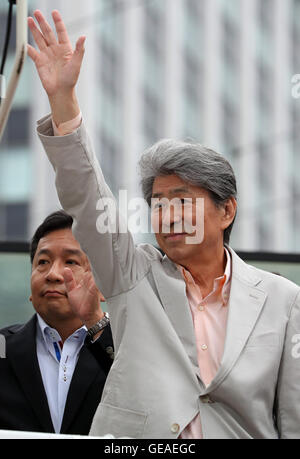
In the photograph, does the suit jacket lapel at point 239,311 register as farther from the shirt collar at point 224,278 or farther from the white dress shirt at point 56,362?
the white dress shirt at point 56,362

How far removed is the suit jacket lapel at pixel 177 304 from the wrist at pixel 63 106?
494mm

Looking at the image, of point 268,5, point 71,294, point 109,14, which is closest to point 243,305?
point 71,294

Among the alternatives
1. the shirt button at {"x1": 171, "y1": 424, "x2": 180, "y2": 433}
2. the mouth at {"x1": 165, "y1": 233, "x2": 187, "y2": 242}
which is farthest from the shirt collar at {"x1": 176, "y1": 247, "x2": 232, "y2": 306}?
the shirt button at {"x1": 171, "y1": 424, "x2": 180, "y2": 433}

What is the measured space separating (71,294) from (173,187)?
1.71 ft

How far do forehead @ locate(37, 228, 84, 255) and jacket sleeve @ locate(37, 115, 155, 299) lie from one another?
851 mm

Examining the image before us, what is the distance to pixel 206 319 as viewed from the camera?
9.22ft

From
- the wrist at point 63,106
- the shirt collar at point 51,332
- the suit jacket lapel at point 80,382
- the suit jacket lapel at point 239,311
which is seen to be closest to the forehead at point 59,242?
the shirt collar at point 51,332

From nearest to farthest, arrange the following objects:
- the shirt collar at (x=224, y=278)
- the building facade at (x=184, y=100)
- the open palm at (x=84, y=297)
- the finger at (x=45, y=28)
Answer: the finger at (x=45, y=28)
the shirt collar at (x=224, y=278)
the open palm at (x=84, y=297)
the building facade at (x=184, y=100)

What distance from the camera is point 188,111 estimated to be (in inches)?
1516

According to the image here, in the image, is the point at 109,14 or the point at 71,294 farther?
the point at 109,14

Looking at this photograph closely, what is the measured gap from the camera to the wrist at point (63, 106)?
2680mm

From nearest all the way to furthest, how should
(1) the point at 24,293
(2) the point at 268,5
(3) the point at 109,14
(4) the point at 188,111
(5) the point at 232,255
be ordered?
1. (5) the point at 232,255
2. (1) the point at 24,293
3. (3) the point at 109,14
4. (4) the point at 188,111
5. (2) the point at 268,5

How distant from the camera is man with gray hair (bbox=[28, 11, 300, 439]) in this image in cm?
262

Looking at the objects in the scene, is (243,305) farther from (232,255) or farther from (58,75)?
(58,75)
